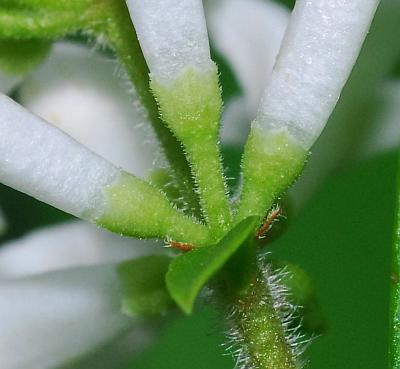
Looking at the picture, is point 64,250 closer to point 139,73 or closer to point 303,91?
point 139,73

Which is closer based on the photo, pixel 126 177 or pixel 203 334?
pixel 126 177

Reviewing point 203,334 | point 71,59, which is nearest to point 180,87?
point 71,59

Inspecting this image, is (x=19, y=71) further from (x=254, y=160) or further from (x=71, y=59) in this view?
(x=254, y=160)

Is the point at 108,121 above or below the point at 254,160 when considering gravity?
above

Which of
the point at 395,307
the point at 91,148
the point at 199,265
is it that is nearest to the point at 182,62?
the point at 199,265

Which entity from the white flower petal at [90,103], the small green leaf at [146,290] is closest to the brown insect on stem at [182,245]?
the small green leaf at [146,290]

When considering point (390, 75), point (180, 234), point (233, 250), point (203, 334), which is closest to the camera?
point (233, 250)

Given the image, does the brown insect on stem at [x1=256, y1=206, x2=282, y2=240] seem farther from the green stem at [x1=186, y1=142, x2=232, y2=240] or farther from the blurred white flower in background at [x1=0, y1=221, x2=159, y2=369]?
the blurred white flower in background at [x1=0, y1=221, x2=159, y2=369]
